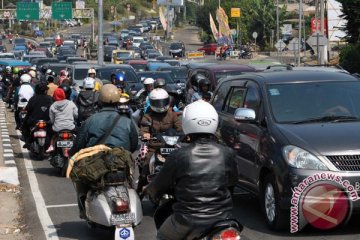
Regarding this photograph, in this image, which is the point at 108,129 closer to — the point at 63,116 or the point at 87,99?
the point at 63,116

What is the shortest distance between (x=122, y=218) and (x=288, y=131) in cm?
223

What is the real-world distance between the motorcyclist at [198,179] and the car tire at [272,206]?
3.67m

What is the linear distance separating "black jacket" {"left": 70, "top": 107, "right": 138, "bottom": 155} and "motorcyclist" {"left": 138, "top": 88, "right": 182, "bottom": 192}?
1095 mm

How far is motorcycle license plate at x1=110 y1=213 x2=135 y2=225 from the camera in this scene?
27.9 ft

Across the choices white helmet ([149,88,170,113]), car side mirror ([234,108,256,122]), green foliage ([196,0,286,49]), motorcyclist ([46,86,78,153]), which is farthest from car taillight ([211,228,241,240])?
green foliage ([196,0,286,49])

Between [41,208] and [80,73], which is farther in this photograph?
[80,73]

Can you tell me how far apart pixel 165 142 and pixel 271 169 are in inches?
52.4

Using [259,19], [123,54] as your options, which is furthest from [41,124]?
[259,19]

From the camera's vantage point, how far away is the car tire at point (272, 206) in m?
9.38

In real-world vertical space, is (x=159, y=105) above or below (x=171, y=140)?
above

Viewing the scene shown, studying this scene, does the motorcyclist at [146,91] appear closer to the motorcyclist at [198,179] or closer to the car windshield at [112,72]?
the car windshield at [112,72]

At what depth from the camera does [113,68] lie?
26938mm

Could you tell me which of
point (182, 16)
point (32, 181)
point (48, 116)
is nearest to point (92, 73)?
point (48, 116)

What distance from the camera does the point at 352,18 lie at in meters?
52.2
